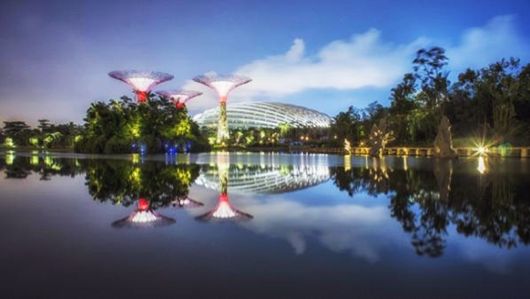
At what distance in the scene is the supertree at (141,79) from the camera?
59.4 metres

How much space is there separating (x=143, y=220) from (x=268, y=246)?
9.78 feet

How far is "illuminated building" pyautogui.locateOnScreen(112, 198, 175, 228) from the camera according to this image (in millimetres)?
7375

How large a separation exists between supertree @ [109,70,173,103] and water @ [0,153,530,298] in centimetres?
5133

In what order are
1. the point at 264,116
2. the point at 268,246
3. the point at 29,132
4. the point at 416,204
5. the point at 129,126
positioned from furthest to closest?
the point at 264,116 → the point at 29,132 → the point at 129,126 → the point at 416,204 → the point at 268,246

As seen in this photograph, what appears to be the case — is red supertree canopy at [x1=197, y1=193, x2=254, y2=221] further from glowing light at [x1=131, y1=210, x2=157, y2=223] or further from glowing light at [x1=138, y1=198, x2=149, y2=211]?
glowing light at [x1=138, y1=198, x2=149, y2=211]

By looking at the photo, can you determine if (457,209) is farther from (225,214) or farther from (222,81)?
(222,81)

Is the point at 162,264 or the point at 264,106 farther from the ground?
the point at 264,106

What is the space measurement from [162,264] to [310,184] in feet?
33.4

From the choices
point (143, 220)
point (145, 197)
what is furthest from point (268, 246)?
point (145, 197)

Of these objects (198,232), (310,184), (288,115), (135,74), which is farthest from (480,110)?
(288,115)

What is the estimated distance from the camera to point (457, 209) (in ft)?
28.2

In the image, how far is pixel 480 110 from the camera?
47.5m

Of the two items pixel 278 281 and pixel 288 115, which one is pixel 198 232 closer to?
pixel 278 281

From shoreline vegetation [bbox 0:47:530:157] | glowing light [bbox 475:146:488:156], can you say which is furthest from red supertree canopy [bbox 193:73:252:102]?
glowing light [bbox 475:146:488:156]
